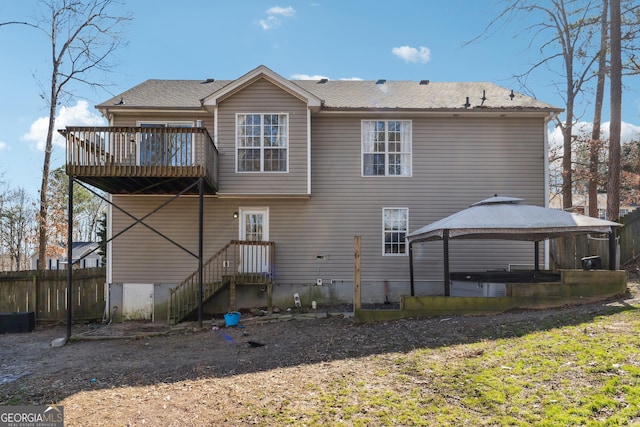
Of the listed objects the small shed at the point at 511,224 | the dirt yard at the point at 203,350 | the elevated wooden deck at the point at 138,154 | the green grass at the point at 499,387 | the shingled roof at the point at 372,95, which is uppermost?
the shingled roof at the point at 372,95

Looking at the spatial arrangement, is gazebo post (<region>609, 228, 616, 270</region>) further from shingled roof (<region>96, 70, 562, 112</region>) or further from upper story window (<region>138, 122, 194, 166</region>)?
upper story window (<region>138, 122, 194, 166</region>)

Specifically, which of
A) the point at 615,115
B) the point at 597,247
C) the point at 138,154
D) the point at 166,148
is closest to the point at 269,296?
the point at 166,148

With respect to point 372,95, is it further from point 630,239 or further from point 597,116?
point 597,116

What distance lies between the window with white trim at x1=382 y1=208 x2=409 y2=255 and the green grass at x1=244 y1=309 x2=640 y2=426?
5838 millimetres

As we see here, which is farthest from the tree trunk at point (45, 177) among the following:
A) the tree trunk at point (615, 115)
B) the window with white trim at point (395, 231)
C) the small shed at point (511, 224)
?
the tree trunk at point (615, 115)

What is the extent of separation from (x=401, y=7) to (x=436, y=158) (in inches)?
194

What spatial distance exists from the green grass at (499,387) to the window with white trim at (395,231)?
19.2ft

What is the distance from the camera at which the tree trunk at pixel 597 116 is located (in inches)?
623

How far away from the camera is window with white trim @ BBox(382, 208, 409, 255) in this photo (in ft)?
40.0

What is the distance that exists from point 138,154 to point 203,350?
5579 millimetres

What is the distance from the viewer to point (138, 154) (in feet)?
33.9

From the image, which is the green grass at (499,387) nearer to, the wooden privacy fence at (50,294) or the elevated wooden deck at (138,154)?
the elevated wooden deck at (138,154)

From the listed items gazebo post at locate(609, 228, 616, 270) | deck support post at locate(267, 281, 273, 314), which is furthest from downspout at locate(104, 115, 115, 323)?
gazebo post at locate(609, 228, 616, 270)

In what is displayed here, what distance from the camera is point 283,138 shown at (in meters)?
11.6
